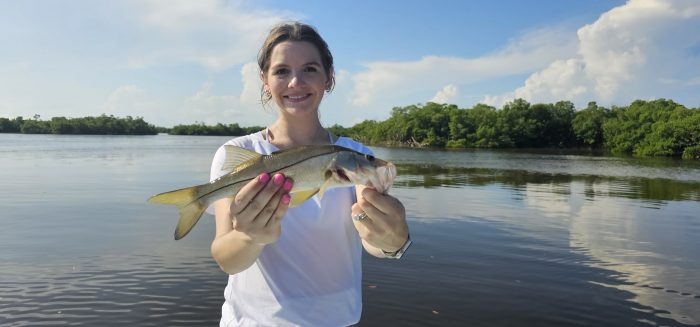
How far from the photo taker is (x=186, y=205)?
294 centimetres

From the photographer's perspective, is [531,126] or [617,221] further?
[531,126]

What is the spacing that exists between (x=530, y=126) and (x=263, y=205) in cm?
14008

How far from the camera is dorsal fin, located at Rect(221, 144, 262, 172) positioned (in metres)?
2.93

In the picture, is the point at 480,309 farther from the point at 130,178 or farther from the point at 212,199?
the point at 130,178

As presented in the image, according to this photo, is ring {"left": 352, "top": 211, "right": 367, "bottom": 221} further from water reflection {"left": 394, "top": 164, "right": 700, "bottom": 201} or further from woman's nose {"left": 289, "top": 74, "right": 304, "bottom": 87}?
water reflection {"left": 394, "top": 164, "right": 700, "bottom": 201}

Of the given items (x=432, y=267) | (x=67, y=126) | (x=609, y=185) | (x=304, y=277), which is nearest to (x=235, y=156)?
(x=304, y=277)

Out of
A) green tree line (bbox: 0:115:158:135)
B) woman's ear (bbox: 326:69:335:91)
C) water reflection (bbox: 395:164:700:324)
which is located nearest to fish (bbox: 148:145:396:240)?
woman's ear (bbox: 326:69:335:91)

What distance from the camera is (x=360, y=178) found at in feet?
8.91

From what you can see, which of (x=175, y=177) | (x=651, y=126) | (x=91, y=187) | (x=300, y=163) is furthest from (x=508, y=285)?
(x=651, y=126)

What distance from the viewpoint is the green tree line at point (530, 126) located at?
109062mm

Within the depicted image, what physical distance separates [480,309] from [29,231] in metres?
14.4

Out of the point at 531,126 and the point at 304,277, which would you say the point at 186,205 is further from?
the point at 531,126

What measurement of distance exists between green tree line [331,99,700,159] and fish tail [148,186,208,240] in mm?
113901

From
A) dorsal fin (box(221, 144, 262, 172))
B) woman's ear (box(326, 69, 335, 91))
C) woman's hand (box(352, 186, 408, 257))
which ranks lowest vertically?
woman's hand (box(352, 186, 408, 257))
